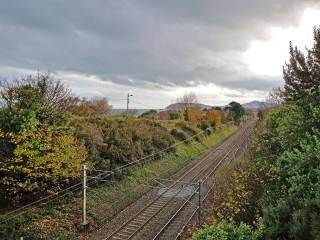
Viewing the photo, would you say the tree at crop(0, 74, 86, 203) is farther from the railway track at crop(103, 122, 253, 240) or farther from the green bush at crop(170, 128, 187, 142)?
the green bush at crop(170, 128, 187, 142)

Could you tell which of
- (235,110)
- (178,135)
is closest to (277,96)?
(178,135)

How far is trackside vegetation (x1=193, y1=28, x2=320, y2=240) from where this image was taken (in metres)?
9.01

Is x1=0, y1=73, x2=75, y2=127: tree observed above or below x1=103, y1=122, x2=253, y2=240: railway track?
above

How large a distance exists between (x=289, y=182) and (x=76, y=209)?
16435 mm

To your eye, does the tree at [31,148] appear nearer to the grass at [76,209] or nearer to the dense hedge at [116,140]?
the grass at [76,209]

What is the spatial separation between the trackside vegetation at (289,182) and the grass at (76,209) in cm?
795

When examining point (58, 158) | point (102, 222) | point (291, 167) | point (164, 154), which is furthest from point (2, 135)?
point (164, 154)

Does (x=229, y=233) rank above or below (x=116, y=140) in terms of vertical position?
below

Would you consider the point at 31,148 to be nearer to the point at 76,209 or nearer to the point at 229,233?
the point at 76,209

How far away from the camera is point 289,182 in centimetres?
1122

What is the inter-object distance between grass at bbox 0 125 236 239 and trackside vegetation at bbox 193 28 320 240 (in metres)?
7.95

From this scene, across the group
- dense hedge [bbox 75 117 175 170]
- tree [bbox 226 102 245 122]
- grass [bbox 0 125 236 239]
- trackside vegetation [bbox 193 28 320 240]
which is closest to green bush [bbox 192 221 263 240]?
trackside vegetation [bbox 193 28 320 240]

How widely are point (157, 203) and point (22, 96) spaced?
13131mm

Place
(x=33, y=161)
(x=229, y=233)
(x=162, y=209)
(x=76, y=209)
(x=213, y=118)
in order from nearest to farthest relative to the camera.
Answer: (x=229, y=233) < (x=33, y=161) < (x=76, y=209) < (x=162, y=209) < (x=213, y=118)
